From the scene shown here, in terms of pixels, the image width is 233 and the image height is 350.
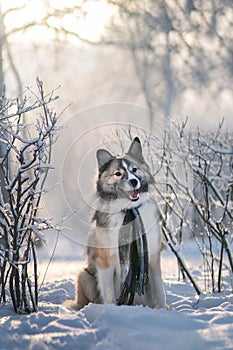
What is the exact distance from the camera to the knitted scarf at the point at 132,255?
15.7 feet

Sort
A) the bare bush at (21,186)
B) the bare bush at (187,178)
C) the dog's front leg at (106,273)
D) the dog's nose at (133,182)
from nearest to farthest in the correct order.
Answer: the bare bush at (21,186), the dog's nose at (133,182), the dog's front leg at (106,273), the bare bush at (187,178)

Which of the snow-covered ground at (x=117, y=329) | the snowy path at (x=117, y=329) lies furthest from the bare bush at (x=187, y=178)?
the snowy path at (x=117, y=329)

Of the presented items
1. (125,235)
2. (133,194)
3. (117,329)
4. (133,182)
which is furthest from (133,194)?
(117,329)

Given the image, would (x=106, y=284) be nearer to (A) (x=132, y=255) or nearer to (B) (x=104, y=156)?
(A) (x=132, y=255)

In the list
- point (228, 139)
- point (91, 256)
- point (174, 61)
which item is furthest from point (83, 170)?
point (174, 61)

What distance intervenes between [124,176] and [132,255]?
0.68 metres

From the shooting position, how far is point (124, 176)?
15.3 ft

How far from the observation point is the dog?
15.6ft

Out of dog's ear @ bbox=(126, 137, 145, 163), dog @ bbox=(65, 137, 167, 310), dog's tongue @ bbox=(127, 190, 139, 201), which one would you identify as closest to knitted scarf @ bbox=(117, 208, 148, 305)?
dog @ bbox=(65, 137, 167, 310)

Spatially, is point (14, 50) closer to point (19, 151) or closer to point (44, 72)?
point (44, 72)

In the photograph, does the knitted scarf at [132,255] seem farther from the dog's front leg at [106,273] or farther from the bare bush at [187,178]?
the bare bush at [187,178]

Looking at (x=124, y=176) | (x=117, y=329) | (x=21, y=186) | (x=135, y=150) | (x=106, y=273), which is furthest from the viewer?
(x=135, y=150)

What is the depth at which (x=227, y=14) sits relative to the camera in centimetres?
1820

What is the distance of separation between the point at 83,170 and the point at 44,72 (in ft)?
48.7
